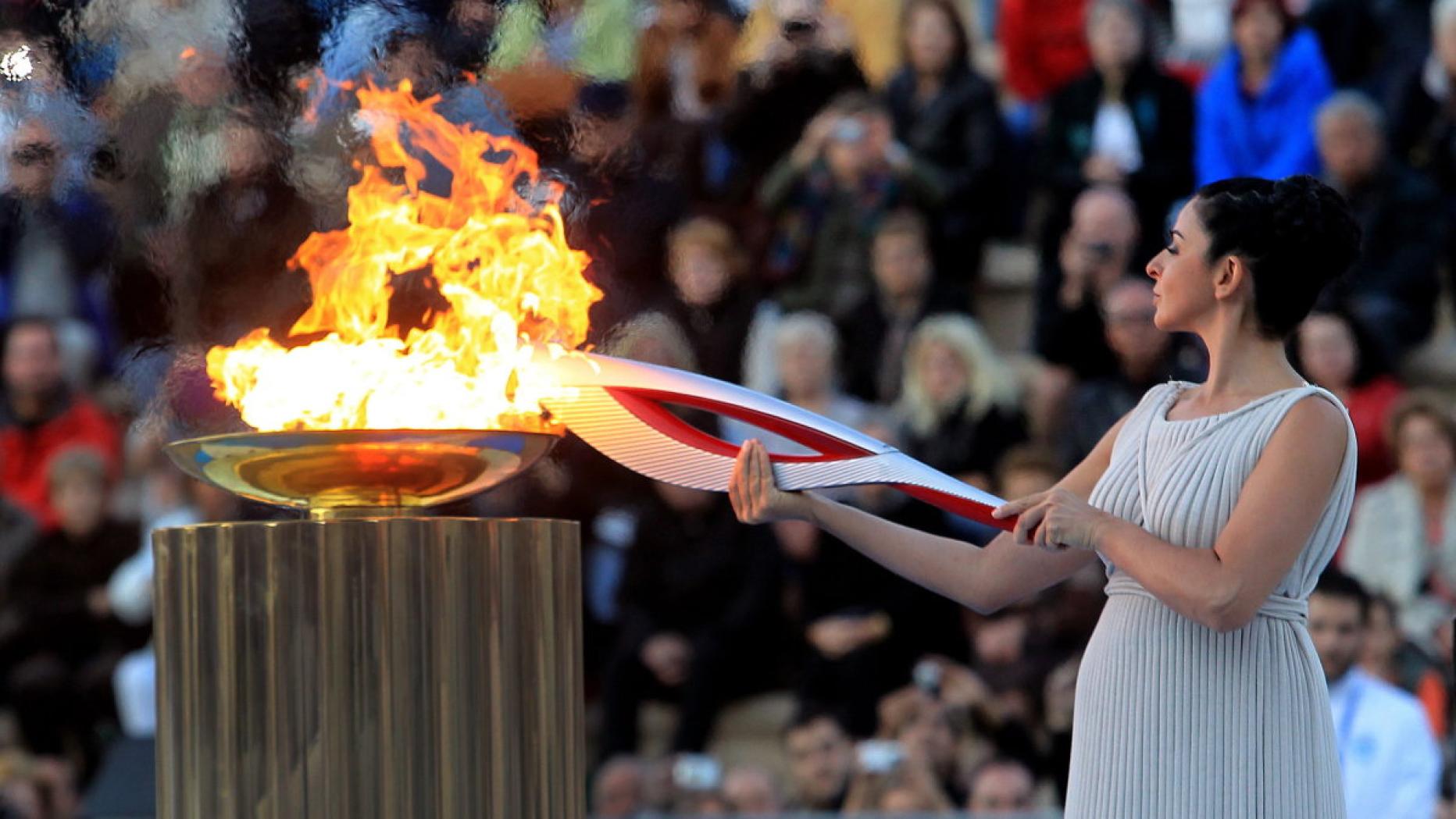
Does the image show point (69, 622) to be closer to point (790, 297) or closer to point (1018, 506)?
point (790, 297)

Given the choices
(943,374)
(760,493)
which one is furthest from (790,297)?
(760,493)

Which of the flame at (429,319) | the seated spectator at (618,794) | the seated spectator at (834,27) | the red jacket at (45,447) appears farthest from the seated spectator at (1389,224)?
the red jacket at (45,447)

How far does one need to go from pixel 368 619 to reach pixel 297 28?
270 centimetres

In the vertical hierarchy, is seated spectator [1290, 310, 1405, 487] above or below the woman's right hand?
above

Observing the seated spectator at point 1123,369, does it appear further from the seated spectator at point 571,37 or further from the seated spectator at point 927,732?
the seated spectator at point 571,37

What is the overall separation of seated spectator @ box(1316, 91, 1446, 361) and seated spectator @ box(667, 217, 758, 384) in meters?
1.68

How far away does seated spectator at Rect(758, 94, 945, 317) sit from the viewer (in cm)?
565

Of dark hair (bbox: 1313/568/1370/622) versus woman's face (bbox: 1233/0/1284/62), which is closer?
dark hair (bbox: 1313/568/1370/622)

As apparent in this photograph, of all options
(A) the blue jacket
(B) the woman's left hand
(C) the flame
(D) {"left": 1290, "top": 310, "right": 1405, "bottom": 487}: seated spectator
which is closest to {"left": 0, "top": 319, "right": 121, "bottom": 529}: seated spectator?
(C) the flame

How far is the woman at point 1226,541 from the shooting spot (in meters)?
1.99

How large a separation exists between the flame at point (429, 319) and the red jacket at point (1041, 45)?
10.9 feet

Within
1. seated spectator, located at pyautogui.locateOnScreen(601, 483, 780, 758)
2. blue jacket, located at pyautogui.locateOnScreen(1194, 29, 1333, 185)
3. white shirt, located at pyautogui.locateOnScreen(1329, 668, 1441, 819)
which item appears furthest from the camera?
blue jacket, located at pyautogui.locateOnScreen(1194, 29, 1333, 185)

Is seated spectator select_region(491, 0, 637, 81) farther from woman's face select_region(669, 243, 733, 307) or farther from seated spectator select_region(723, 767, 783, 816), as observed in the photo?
→ seated spectator select_region(723, 767, 783, 816)

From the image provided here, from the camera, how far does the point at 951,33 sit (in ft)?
19.0
